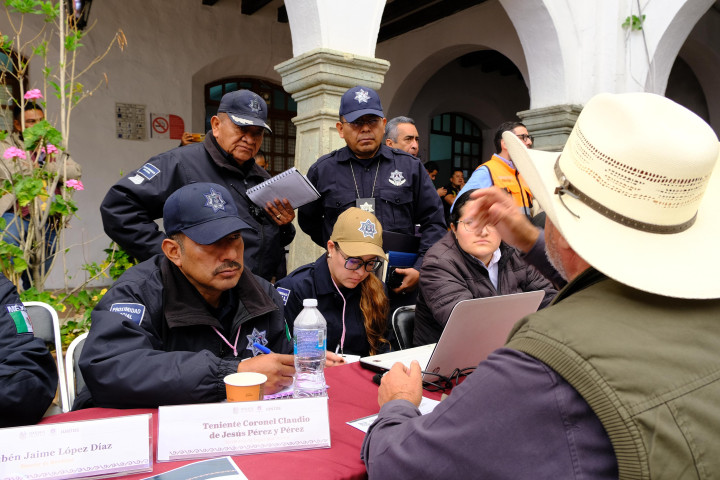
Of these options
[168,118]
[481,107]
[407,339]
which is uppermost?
[481,107]

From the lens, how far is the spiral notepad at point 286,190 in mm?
2611

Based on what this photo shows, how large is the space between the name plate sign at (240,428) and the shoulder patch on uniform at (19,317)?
2.27 ft

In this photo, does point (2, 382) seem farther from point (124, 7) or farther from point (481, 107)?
point (481, 107)

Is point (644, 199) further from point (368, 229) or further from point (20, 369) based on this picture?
point (368, 229)

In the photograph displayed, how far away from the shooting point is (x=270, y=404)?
1284 millimetres

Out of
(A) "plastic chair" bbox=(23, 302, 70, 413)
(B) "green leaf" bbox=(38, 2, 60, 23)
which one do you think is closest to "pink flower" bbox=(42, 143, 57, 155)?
(B) "green leaf" bbox=(38, 2, 60, 23)

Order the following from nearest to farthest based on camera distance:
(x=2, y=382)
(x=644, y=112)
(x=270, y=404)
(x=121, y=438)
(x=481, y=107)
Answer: (x=644, y=112)
(x=121, y=438)
(x=270, y=404)
(x=2, y=382)
(x=481, y=107)

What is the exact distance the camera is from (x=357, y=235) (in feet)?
8.46

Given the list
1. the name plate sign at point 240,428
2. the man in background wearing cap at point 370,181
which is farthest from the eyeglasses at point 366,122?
the name plate sign at point 240,428

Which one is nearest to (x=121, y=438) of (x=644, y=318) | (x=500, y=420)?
(x=500, y=420)

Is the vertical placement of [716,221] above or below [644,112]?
below

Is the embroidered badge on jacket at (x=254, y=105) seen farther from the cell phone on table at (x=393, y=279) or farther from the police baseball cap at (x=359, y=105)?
the cell phone on table at (x=393, y=279)

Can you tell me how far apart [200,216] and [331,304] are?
0.98 m

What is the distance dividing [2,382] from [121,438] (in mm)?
507
